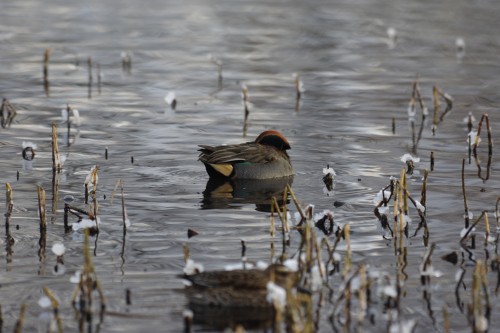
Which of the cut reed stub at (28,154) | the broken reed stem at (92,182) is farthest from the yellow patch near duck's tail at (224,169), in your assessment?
the cut reed stub at (28,154)

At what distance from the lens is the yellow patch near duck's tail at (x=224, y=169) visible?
13586mm

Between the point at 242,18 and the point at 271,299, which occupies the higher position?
the point at 242,18


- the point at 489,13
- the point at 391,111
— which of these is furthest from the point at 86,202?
the point at 489,13

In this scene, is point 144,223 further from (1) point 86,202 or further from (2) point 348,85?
(2) point 348,85

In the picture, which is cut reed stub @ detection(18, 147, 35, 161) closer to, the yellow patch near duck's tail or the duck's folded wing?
the duck's folded wing

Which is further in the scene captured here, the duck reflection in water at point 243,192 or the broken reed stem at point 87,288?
the duck reflection in water at point 243,192

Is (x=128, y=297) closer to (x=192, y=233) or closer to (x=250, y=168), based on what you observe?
(x=192, y=233)

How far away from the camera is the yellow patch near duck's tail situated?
44.6 ft

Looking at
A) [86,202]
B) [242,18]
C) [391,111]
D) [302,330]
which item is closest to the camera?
[302,330]

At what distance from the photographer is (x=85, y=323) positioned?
26.7 ft

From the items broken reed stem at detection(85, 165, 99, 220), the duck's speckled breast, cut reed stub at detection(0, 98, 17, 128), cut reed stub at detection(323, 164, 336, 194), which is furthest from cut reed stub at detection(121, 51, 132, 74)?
broken reed stem at detection(85, 165, 99, 220)

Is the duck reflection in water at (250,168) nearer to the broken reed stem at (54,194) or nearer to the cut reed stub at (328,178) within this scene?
the cut reed stub at (328,178)

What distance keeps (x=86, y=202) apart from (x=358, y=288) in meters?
4.75

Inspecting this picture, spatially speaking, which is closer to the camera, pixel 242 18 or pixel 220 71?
pixel 220 71
